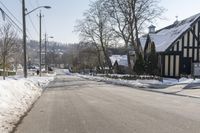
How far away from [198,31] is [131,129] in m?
40.6

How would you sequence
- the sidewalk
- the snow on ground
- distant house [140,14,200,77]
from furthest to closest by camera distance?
distant house [140,14,200,77]
the snow on ground
the sidewalk

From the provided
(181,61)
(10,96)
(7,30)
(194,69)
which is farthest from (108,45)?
(10,96)

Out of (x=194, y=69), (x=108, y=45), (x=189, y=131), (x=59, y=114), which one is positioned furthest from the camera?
(x=108, y=45)

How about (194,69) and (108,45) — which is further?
(108,45)

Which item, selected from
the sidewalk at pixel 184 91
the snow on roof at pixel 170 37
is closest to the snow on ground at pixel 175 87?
the sidewalk at pixel 184 91

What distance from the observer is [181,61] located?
159 feet

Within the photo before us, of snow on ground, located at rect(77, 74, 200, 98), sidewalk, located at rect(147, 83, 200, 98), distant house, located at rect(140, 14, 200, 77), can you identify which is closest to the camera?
sidewalk, located at rect(147, 83, 200, 98)

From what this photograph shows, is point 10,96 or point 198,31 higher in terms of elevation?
point 198,31

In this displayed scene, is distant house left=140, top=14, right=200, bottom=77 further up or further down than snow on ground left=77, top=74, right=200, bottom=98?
further up

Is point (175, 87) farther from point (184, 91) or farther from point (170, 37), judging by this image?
point (170, 37)

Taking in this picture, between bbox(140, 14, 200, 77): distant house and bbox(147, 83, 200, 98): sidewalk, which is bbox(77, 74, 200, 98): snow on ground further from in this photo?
bbox(140, 14, 200, 77): distant house

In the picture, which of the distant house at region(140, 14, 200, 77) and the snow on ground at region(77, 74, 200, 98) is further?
the distant house at region(140, 14, 200, 77)

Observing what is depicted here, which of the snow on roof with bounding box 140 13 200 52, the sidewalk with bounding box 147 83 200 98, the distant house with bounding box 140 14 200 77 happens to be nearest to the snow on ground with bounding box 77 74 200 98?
the sidewalk with bounding box 147 83 200 98

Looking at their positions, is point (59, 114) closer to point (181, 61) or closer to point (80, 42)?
point (181, 61)
